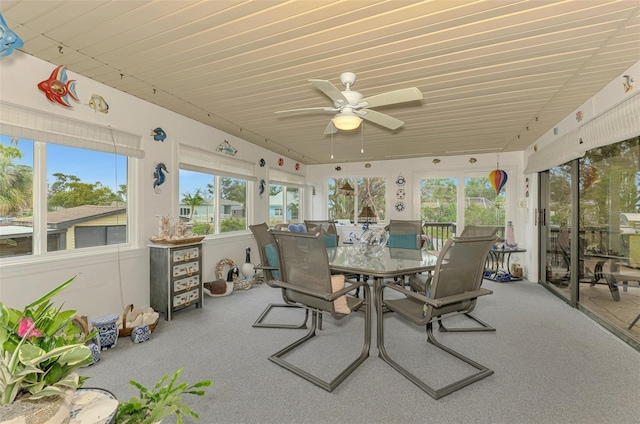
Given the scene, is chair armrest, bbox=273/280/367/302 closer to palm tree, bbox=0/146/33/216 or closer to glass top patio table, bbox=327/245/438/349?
→ glass top patio table, bbox=327/245/438/349

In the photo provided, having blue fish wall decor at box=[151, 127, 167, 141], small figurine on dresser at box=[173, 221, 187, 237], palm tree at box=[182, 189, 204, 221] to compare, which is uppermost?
blue fish wall decor at box=[151, 127, 167, 141]

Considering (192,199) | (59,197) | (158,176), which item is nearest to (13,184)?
(59,197)

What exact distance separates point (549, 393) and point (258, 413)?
6.33 feet

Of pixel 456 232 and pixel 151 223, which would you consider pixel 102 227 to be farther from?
pixel 456 232

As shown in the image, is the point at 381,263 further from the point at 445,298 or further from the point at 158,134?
the point at 158,134

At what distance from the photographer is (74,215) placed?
275 cm

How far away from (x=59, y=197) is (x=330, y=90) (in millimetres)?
2697

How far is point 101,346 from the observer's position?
2422mm

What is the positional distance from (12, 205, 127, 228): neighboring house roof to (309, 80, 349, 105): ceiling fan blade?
2.63m

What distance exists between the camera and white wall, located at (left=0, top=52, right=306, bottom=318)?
2242mm

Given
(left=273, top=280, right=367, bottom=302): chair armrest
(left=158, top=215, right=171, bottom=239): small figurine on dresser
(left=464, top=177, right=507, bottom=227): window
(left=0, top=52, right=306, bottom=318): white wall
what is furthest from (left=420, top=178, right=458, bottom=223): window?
(left=158, top=215, right=171, bottom=239): small figurine on dresser

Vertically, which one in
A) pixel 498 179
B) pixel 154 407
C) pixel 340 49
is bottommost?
pixel 154 407

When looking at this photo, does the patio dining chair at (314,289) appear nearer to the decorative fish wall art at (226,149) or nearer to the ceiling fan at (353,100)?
the ceiling fan at (353,100)

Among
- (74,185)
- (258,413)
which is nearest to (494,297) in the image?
(258,413)
